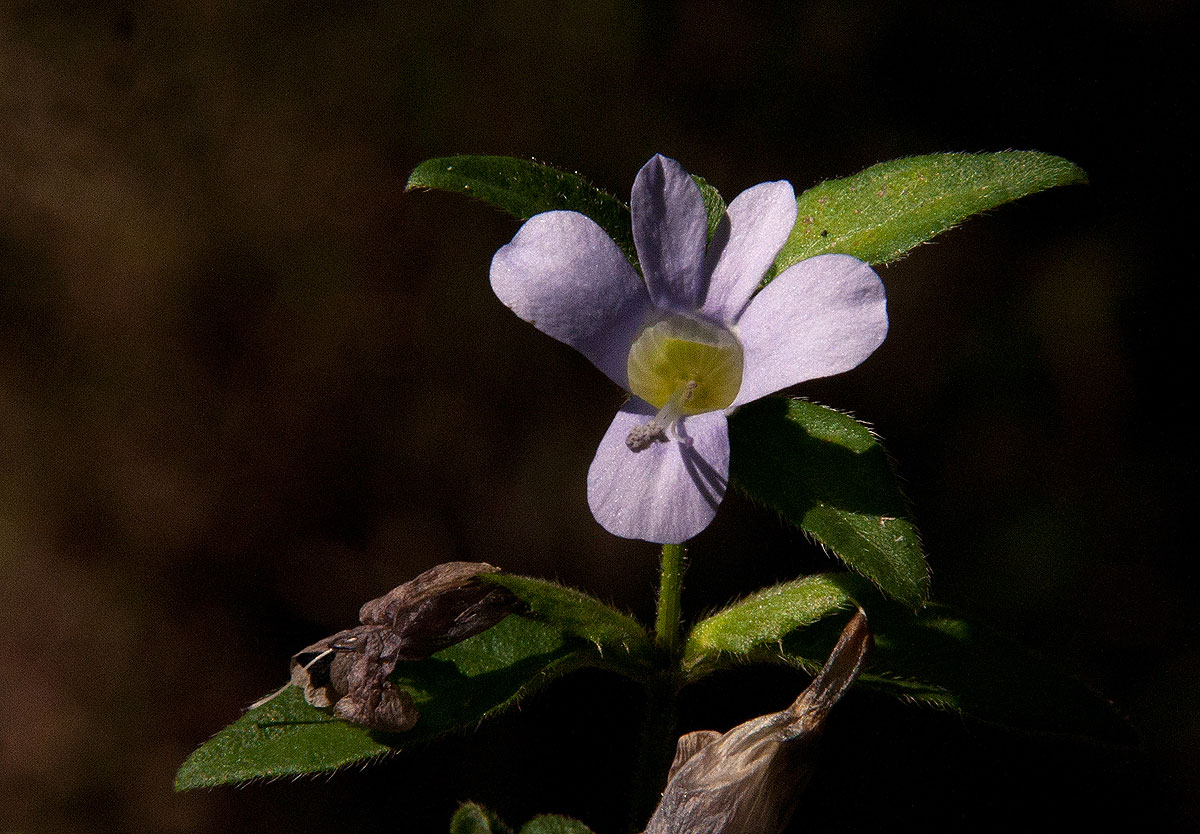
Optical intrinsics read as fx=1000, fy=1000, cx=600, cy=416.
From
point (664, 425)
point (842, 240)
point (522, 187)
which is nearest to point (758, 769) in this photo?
point (664, 425)

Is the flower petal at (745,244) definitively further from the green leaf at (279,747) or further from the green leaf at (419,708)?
the green leaf at (279,747)

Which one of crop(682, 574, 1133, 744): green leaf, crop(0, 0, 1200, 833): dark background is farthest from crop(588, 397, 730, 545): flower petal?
crop(0, 0, 1200, 833): dark background

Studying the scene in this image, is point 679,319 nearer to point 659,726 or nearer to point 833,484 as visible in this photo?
point 833,484

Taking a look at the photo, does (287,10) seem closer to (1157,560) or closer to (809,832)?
(809,832)

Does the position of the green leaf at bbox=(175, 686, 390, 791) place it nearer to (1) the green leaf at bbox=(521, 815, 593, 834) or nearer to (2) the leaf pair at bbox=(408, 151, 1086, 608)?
(1) the green leaf at bbox=(521, 815, 593, 834)

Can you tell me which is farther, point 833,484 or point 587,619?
point 587,619

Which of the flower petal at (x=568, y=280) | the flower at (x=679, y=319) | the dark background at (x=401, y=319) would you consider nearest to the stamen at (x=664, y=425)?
the flower at (x=679, y=319)

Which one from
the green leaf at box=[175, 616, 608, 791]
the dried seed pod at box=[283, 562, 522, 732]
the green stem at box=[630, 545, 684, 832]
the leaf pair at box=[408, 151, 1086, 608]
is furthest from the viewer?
the green stem at box=[630, 545, 684, 832]
